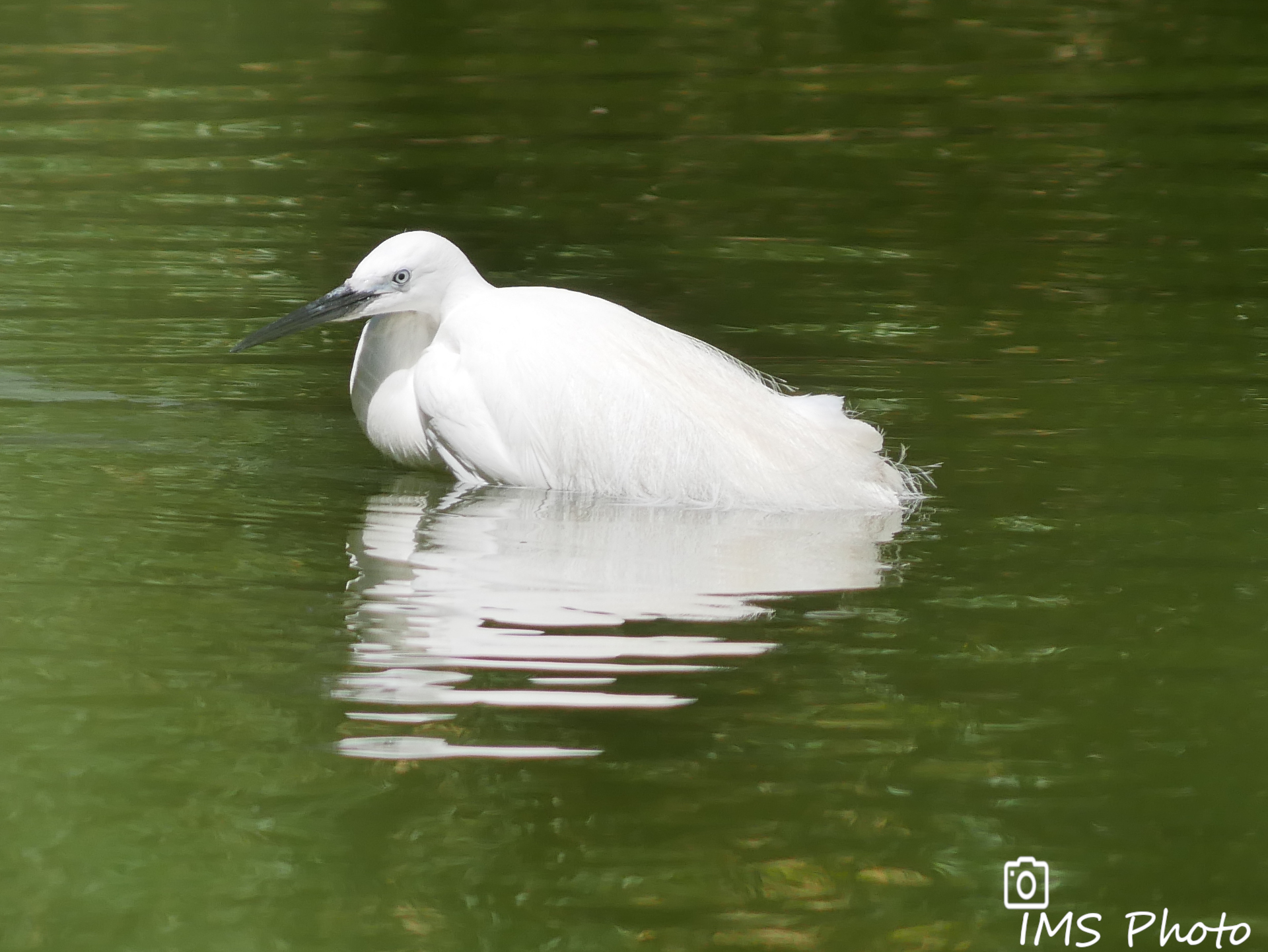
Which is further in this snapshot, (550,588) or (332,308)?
(332,308)

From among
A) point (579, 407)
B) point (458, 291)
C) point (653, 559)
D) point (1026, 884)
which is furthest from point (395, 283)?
point (1026, 884)

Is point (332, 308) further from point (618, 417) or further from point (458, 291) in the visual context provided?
point (618, 417)

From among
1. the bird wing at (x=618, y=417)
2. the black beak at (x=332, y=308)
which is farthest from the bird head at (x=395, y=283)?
the bird wing at (x=618, y=417)

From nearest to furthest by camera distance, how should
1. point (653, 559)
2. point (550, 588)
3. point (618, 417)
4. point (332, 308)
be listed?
point (550, 588), point (653, 559), point (618, 417), point (332, 308)

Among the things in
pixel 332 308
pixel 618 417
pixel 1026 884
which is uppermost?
pixel 332 308

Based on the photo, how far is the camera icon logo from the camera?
3.86 meters

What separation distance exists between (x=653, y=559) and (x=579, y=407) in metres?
0.72

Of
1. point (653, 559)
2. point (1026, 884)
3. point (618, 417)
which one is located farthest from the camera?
point (618, 417)

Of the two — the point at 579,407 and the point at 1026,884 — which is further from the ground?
the point at 579,407

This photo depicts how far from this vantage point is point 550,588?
5.46m

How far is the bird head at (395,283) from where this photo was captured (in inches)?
257

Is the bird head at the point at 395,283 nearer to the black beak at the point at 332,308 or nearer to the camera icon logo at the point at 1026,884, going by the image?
the black beak at the point at 332,308

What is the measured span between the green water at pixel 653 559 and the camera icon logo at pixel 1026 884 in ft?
0.11

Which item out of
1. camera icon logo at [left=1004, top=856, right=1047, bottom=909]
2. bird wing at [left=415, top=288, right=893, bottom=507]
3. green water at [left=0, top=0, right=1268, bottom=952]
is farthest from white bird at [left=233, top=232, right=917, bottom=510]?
camera icon logo at [left=1004, top=856, right=1047, bottom=909]
